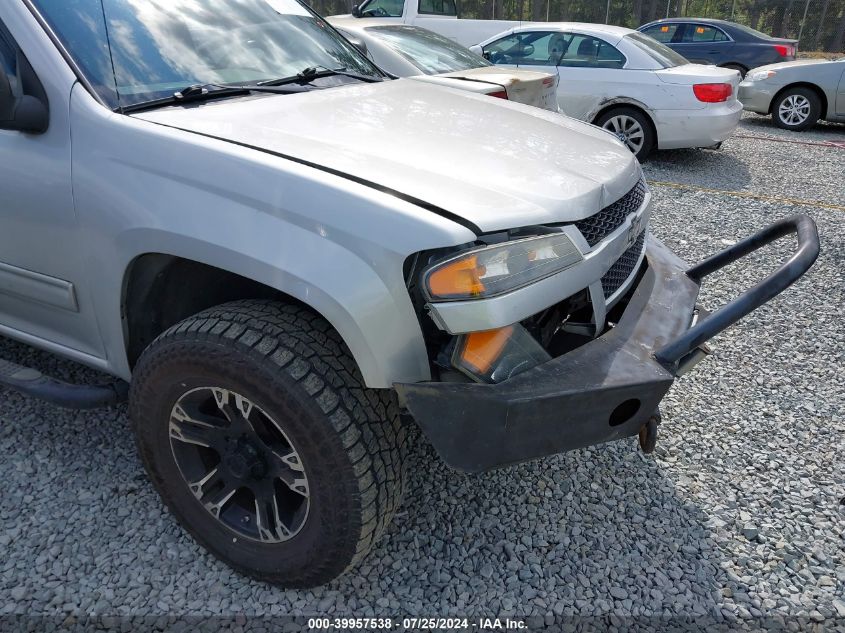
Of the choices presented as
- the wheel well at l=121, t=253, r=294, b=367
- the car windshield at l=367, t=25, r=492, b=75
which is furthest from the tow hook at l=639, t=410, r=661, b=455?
the car windshield at l=367, t=25, r=492, b=75

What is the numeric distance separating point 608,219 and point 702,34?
13.6 metres

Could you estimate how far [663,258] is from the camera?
273 cm

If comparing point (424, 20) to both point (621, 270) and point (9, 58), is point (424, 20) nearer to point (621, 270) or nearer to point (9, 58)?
point (9, 58)

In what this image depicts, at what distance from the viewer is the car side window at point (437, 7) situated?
417 inches

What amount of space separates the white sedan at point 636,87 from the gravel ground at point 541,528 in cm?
493

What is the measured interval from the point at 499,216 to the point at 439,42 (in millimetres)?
5680

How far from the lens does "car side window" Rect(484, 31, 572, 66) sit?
27.5 feet

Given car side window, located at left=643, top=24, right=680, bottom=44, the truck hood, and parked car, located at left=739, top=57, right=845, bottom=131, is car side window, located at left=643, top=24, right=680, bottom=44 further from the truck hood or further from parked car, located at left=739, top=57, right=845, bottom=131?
the truck hood

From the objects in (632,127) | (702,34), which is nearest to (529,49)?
(632,127)

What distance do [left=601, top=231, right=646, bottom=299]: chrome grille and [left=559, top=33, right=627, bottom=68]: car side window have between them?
627 centimetres

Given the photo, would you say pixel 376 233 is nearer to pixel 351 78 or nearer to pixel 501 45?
pixel 351 78

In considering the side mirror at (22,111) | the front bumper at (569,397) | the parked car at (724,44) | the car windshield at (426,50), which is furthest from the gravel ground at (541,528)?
the parked car at (724,44)

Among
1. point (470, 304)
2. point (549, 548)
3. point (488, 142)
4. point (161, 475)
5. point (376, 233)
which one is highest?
point (488, 142)

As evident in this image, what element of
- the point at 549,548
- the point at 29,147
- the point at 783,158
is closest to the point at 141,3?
the point at 29,147
